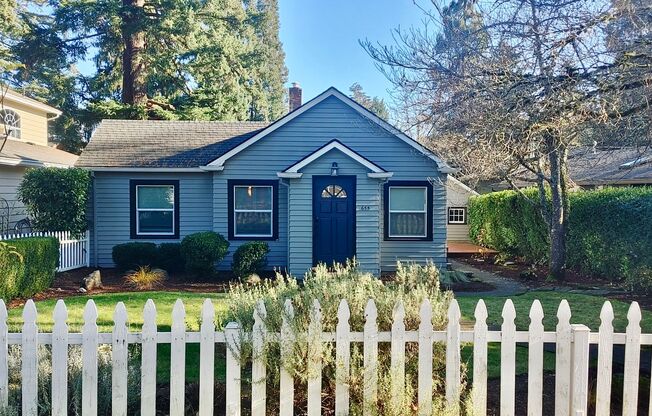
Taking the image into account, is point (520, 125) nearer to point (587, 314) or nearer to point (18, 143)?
point (587, 314)

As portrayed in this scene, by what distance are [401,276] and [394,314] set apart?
3.31 ft

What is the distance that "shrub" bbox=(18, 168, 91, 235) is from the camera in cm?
1245

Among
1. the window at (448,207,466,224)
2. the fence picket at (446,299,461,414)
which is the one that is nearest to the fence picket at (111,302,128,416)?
the fence picket at (446,299,461,414)

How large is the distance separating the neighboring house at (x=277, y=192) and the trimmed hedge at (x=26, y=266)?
352 centimetres

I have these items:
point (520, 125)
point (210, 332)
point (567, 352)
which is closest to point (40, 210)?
point (210, 332)

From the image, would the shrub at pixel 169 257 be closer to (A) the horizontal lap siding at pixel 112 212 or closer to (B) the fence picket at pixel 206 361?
(A) the horizontal lap siding at pixel 112 212

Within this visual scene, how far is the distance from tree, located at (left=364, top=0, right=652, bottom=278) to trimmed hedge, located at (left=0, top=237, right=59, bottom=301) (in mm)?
7500

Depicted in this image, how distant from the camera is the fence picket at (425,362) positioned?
3.42m

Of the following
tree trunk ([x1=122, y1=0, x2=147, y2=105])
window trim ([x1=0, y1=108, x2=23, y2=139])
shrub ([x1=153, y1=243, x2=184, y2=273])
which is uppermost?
tree trunk ([x1=122, y1=0, x2=147, y2=105])

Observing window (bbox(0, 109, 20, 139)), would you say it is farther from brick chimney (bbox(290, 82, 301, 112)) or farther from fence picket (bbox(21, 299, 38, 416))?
fence picket (bbox(21, 299, 38, 416))

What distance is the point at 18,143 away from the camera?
61.9 feet

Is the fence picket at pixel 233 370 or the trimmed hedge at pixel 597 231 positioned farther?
the trimmed hedge at pixel 597 231

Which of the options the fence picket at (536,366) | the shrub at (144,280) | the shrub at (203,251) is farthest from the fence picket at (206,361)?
the shrub at (203,251)

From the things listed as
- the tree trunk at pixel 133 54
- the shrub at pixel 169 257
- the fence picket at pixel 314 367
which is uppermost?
the tree trunk at pixel 133 54
